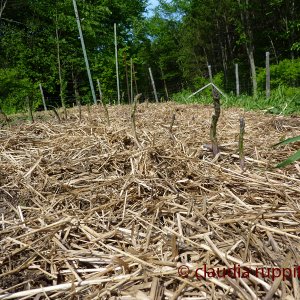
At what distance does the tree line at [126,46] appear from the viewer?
14.2m

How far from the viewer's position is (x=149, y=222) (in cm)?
130

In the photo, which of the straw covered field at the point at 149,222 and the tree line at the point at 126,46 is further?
the tree line at the point at 126,46

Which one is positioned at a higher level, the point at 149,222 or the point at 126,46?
the point at 126,46

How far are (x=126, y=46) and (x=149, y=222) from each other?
1882cm

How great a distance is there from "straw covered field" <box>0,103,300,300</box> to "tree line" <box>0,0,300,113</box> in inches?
453

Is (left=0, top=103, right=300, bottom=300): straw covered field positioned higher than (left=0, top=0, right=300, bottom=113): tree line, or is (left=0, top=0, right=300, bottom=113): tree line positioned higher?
(left=0, top=0, right=300, bottom=113): tree line

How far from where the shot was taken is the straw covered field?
0.96m

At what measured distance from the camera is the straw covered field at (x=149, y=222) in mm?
959

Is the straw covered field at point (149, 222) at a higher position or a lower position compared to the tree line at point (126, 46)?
lower

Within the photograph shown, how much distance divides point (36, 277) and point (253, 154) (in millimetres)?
1488

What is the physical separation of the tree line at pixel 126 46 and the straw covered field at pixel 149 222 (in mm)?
11511

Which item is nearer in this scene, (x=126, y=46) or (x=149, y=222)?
(x=149, y=222)

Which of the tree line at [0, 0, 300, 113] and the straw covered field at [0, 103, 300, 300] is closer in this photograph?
the straw covered field at [0, 103, 300, 300]

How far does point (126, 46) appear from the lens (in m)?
18.7
